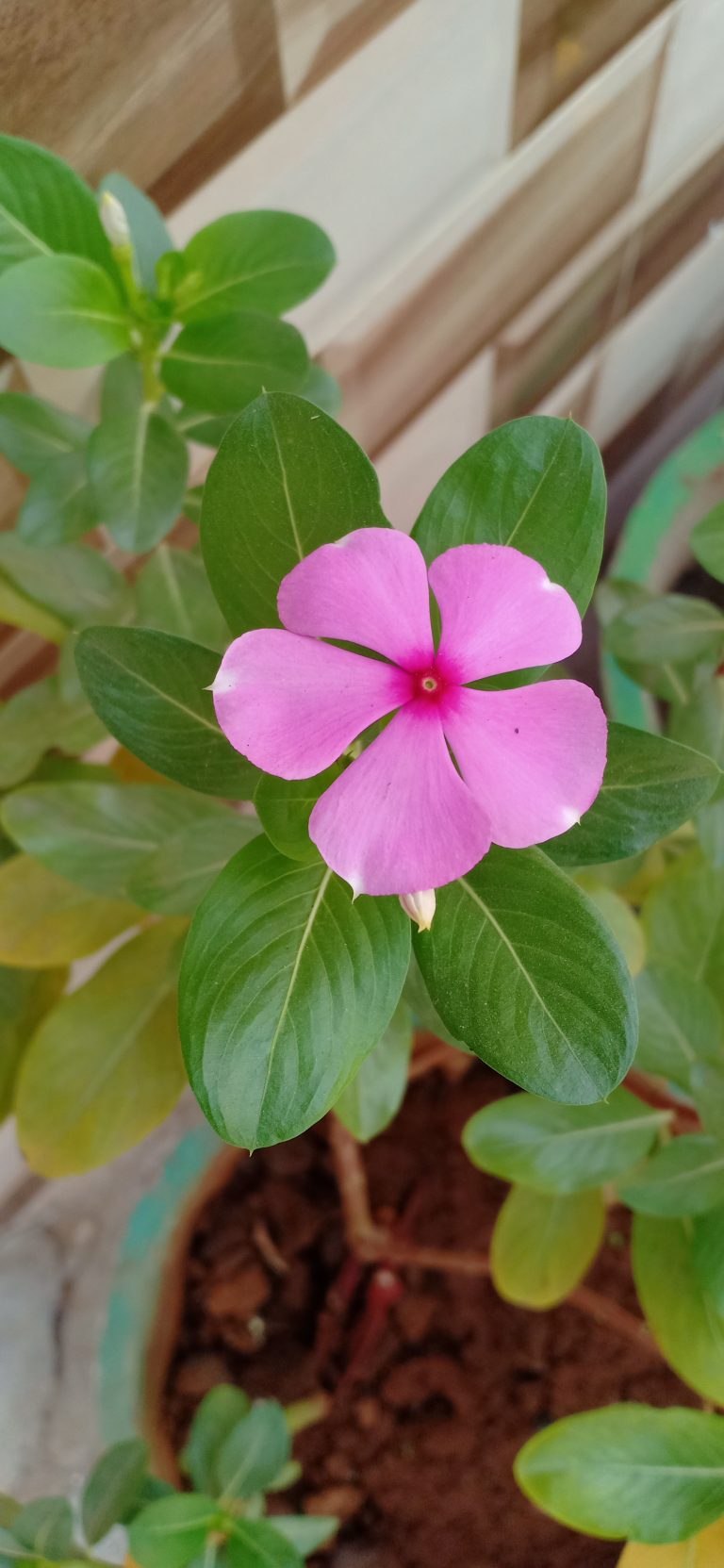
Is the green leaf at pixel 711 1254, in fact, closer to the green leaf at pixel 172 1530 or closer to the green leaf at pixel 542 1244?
the green leaf at pixel 542 1244

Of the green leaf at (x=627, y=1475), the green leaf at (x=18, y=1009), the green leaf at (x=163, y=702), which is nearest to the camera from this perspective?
the green leaf at (x=163, y=702)

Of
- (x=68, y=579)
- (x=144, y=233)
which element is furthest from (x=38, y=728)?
(x=144, y=233)

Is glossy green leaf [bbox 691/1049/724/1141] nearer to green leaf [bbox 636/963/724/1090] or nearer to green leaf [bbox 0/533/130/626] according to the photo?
green leaf [bbox 636/963/724/1090]

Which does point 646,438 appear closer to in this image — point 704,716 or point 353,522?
point 704,716

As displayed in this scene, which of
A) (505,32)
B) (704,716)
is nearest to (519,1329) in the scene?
(704,716)

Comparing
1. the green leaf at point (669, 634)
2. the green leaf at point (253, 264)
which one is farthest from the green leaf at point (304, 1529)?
the green leaf at point (253, 264)

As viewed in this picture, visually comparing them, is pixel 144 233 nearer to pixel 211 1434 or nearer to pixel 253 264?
pixel 253 264
